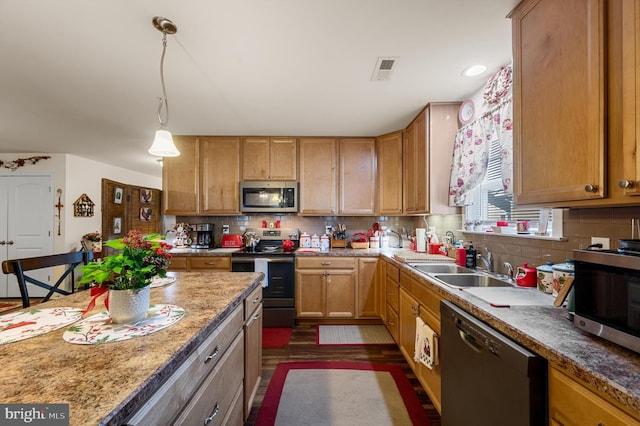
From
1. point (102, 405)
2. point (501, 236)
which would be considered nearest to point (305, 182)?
point (501, 236)

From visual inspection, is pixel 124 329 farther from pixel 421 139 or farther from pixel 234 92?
pixel 421 139

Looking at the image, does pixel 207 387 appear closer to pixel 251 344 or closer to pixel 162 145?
pixel 251 344

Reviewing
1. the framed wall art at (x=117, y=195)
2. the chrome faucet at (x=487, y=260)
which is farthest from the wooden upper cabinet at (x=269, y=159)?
the framed wall art at (x=117, y=195)

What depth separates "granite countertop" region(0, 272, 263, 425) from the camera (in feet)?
1.88

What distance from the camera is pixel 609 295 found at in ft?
2.85

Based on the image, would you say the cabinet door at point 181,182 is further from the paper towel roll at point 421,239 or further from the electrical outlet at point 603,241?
the electrical outlet at point 603,241

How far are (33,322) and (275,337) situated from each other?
2139 millimetres

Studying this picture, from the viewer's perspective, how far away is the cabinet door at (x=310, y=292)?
3166 mm

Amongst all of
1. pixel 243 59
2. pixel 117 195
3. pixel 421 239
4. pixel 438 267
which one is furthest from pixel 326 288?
pixel 117 195

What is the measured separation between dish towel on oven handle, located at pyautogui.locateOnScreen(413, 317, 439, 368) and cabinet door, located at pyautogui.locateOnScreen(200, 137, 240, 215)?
2.59 meters

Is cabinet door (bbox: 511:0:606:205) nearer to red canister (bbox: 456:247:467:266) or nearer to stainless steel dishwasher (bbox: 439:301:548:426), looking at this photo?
stainless steel dishwasher (bbox: 439:301:548:426)

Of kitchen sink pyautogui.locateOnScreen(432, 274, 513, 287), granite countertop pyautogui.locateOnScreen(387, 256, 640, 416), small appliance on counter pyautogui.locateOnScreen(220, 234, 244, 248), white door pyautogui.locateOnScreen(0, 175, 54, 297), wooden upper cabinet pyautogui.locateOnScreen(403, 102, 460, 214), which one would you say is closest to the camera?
granite countertop pyautogui.locateOnScreen(387, 256, 640, 416)

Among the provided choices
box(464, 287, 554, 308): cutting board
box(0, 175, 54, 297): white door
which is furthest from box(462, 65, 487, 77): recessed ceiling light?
box(0, 175, 54, 297): white door

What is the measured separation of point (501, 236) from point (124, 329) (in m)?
2.25
